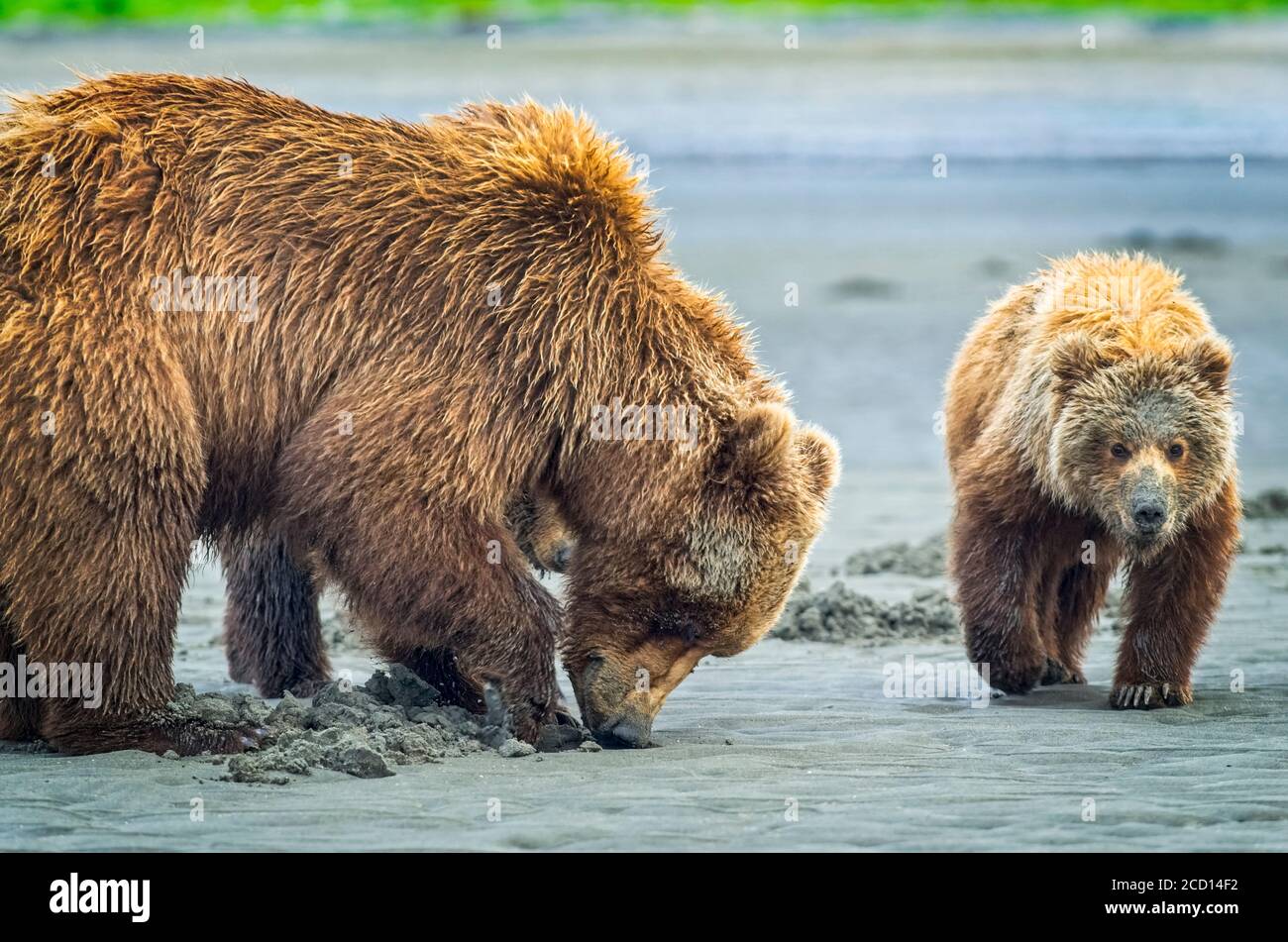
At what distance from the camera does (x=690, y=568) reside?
22.6 ft

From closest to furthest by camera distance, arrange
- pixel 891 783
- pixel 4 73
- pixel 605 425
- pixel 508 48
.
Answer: pixel 891 783, pixel 605 425, pixel 4 73, pixel 508 48

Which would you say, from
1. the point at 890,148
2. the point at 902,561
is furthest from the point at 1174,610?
the point at 890,148

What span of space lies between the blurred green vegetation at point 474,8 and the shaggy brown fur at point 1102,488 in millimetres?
39326

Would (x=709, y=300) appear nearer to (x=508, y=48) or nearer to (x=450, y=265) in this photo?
(x=450, y=265)

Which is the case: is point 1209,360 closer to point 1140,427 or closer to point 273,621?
point 1140,427

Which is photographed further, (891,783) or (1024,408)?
(1024,408)

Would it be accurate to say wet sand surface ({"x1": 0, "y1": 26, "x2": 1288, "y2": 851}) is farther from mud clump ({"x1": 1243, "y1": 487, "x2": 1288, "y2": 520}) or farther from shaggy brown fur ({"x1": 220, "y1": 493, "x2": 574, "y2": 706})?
shaggy brown fur ({"x1": 220, "y1": 493, "x2": 574, "y2": 706})

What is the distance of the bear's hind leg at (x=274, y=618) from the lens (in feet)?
26.6

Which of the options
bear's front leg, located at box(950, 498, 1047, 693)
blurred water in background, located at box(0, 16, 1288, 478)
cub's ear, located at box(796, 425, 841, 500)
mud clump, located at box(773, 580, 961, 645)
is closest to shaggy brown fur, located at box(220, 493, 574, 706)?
cub's ear, located at box(796, 425, 841, 500)

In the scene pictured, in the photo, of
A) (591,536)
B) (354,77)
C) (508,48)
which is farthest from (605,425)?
(508,48)

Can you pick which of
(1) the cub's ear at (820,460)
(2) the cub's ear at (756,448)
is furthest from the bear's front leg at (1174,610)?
(2) the cub's ear at (756,448)

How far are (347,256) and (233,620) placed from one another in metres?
2.10

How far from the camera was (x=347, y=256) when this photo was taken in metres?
7.04

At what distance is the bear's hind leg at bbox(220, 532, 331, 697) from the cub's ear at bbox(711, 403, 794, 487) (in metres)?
2.21
